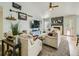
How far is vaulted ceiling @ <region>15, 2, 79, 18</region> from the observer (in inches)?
89.7

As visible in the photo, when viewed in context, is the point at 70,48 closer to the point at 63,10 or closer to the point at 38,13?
the point at 63,10

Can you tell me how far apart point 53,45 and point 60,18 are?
1.83 feet

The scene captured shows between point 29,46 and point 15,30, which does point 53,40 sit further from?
point 15,30

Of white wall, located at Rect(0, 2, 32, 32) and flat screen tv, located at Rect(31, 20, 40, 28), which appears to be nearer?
white wall, located at Rect(0, 2, 32, 32)

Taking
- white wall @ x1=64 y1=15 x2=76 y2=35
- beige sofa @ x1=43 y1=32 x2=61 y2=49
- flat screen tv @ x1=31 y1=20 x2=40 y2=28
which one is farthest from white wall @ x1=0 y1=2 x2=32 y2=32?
white wall @ x1=64 y1=15 x2=76 y2=35

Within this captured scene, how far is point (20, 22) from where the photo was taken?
230 cm

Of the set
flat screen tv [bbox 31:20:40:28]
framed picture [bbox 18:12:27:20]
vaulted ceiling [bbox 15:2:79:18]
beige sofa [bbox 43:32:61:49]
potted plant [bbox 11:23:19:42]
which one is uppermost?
vaulted ceiling [bbox 15:2:79:18]

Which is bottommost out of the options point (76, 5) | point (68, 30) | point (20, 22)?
point (68, 30)

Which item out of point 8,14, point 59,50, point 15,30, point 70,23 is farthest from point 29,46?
point 70,23

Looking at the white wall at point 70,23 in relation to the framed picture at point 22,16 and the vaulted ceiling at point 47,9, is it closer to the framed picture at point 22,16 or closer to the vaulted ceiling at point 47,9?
the vaulted ceiling at point 47,9

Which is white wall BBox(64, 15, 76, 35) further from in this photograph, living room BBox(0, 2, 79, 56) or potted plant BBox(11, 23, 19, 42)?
potted plant BBox(11, 23, 19, 42)

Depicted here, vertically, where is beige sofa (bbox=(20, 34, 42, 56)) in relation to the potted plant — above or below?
below

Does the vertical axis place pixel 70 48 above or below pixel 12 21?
below

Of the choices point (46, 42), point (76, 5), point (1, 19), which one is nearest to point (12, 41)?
point (1, 19)
